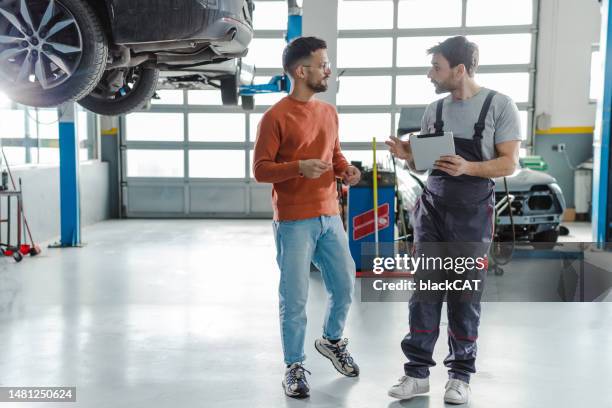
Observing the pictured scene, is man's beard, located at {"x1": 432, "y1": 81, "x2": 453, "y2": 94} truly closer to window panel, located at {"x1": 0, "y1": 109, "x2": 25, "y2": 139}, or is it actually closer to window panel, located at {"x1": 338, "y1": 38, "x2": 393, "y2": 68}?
window panel, located at {"x1": 0, "y1": 109, "x2": 25, "y2": 139}

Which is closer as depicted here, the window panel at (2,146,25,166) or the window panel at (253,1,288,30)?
the window panel at (2,146,25,166)

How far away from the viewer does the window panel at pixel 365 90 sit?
1020cm

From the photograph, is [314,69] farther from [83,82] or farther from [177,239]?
[177,239]

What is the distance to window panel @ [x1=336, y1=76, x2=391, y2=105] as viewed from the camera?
10195 millimetres

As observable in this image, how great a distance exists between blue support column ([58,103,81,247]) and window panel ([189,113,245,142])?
10.1ft

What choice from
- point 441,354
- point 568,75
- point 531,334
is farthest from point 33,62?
point 568,75

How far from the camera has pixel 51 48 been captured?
11.4ft

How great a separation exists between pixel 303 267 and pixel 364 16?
816 centimetres

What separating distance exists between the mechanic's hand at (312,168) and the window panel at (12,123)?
5960mm

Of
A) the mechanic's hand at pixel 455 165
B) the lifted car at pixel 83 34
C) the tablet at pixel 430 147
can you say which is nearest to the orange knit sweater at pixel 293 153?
the tablet at pixel 430 147

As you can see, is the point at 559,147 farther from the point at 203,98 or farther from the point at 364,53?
the point at 203,98

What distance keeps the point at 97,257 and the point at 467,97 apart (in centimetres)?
523

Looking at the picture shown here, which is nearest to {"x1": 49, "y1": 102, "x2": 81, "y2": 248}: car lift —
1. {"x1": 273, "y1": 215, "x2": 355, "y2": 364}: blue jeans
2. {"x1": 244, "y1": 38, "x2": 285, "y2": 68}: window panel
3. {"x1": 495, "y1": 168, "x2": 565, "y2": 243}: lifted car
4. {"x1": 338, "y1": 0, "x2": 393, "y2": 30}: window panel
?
{"x1": 244, "y1": 38, "x2": 285, "y2": 68}: window panel

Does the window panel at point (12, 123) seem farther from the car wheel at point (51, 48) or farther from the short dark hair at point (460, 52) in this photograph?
the short dark hair at point (460, 52)
